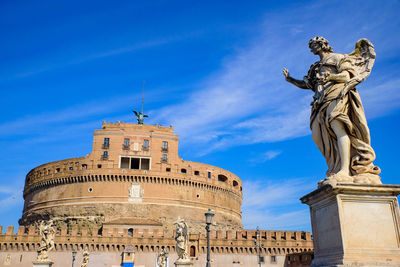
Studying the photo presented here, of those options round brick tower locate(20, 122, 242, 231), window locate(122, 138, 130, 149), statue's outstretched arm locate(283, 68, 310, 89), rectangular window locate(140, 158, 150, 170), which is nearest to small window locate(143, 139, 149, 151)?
round brick tower locate(20, 122, 242, 231)

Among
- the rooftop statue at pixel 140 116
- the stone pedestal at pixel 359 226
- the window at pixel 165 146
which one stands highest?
the rooftop statue at pixel 140 116

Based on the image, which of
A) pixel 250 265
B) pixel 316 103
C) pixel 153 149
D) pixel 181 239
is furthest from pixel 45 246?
pixel 153 149

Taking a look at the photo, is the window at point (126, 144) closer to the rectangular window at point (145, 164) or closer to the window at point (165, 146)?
the rectangular window at point (145, 164)

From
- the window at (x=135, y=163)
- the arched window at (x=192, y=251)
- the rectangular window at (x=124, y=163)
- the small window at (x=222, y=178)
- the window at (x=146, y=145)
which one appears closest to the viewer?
the arched window at (x=192, y=251)

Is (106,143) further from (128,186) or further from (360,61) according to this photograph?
(360,61)

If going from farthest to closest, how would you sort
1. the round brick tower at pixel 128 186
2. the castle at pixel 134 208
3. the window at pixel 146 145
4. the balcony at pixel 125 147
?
the window at pixel 146 145 → the balcony at pixel 125 147 → the round brick tower at pixel 128 186 → the castle at pixel 134 208

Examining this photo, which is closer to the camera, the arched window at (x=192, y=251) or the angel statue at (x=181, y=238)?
the angel statue at (x=181, y=238)

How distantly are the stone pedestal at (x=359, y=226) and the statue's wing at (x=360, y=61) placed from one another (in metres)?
1.18

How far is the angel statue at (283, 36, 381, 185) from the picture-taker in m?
3.88

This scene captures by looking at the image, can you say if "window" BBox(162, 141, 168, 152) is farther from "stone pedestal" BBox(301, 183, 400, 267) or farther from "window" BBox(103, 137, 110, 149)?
"stone pedestal" BBox(301, 183, 400, 267)

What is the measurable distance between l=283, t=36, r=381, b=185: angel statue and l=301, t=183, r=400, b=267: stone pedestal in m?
0.14

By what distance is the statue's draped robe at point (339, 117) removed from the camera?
12.9 ft

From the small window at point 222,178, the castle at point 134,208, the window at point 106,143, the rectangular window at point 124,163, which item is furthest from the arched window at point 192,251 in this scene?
the window at point 106,143

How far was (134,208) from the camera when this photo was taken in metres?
49.0
